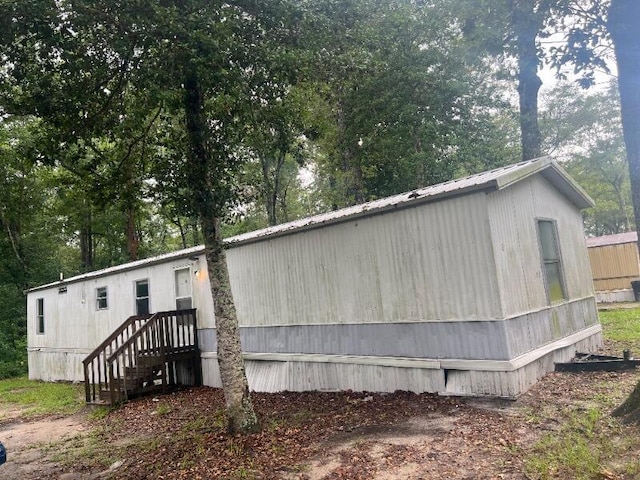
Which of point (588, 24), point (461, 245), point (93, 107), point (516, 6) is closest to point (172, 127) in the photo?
point (93, 107)

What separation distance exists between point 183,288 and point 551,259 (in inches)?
300

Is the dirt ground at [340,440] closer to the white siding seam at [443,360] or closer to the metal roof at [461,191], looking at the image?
the white siding seam at [443,360]

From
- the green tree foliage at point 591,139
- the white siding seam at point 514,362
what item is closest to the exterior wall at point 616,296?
the green tree foliage at point 591,139

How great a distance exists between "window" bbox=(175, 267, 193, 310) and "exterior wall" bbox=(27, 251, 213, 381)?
0.14 m

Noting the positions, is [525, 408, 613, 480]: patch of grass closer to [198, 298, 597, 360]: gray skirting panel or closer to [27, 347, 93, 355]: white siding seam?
[198, 298, 597, 360]: gray skirting panel

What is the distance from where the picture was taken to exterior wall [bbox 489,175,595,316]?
5.95 m

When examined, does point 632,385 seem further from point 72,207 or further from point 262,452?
point 72,207

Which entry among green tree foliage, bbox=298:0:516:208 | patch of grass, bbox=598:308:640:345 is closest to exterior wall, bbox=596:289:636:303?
patch of grass, bbox=598:308:640:345

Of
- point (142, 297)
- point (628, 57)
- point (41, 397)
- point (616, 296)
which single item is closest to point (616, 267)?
point (616, 296)

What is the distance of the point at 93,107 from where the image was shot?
5809 millimetres

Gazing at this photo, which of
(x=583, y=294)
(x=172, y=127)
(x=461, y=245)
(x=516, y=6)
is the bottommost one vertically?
(x=583, y=294)

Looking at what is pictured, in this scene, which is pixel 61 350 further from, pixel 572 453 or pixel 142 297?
pixel 572 453

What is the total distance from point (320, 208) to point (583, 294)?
68.6ft

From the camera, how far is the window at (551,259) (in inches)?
283
